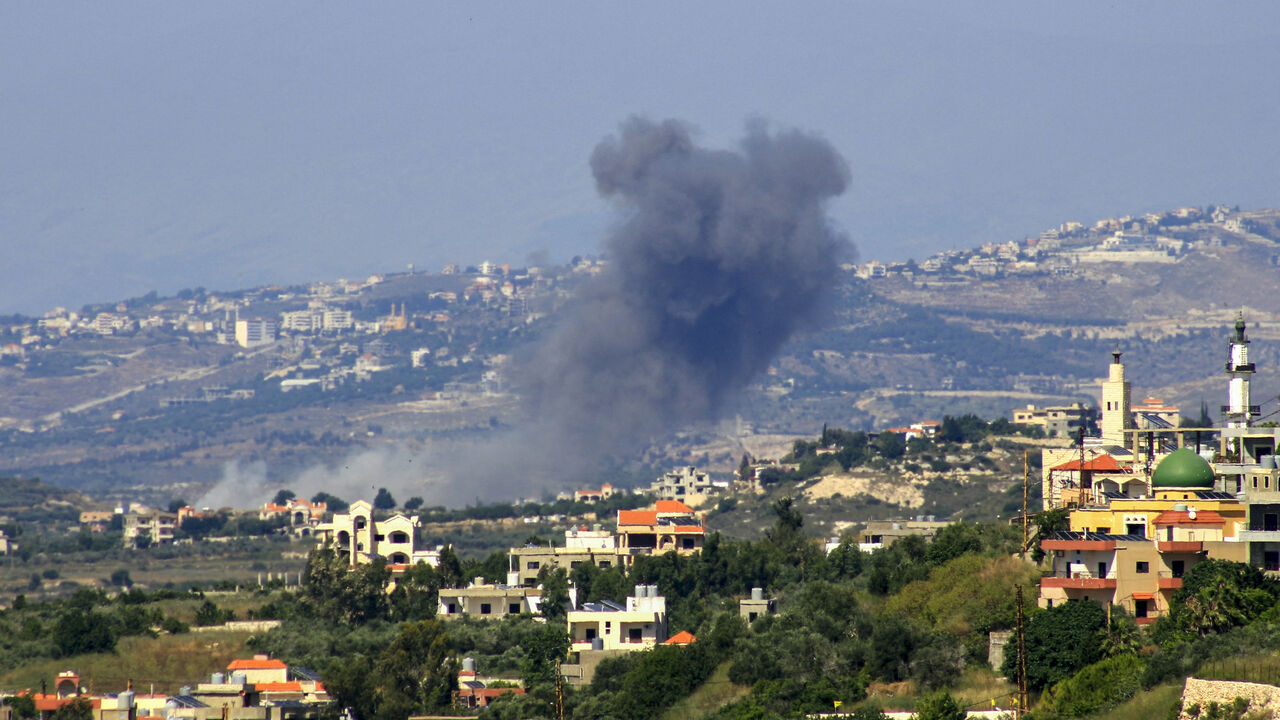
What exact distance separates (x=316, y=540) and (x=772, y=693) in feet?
266

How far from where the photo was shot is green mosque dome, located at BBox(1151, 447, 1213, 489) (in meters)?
49.6

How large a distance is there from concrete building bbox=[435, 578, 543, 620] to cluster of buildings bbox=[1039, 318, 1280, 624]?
20.2m

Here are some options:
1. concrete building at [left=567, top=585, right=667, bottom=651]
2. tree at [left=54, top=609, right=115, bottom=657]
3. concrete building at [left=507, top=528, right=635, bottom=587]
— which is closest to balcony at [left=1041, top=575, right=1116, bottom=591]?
concrete building at [left=567, top=585, right=667, bottom=651]

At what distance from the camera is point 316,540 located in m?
128

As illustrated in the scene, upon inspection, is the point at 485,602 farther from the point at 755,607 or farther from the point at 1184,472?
the point at 1184,472

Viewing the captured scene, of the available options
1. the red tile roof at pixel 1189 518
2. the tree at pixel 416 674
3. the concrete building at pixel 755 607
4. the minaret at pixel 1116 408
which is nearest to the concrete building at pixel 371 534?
the concrete building at pixel 755 607

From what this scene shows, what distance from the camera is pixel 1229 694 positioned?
38.3m

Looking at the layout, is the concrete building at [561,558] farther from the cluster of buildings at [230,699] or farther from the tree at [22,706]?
the tree at [22,706]

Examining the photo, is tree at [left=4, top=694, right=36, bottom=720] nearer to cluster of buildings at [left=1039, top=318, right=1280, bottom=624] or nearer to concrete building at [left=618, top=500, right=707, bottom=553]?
cluster of buildings at [left=1039, top=318, right=1280, bottom=624]

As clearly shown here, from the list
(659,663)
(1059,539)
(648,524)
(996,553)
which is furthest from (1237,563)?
(648,524)

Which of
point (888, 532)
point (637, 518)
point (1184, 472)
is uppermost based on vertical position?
point (1184, 472)

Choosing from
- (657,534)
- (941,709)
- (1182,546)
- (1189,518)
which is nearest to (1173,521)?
(1189,518)

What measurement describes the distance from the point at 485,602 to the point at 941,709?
2886 centimetres

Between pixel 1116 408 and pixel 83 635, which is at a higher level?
pixel 1116 408
